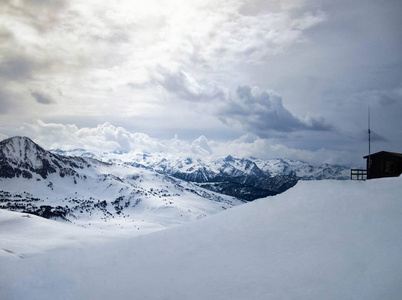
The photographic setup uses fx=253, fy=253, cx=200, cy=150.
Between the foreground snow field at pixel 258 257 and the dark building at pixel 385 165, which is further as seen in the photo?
the dark building at pixel 385 165

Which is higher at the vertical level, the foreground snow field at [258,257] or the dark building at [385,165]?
the dark building at [385,165]

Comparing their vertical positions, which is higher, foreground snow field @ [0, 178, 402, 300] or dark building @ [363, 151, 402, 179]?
dark building @ [363, 151, 402, 179]

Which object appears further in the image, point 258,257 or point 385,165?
point 385,165

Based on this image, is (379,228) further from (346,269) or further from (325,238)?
(346,269)

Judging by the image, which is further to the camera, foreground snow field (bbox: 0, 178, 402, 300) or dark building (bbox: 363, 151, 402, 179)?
dark building (bbox: 363, 151, 402, 179)
